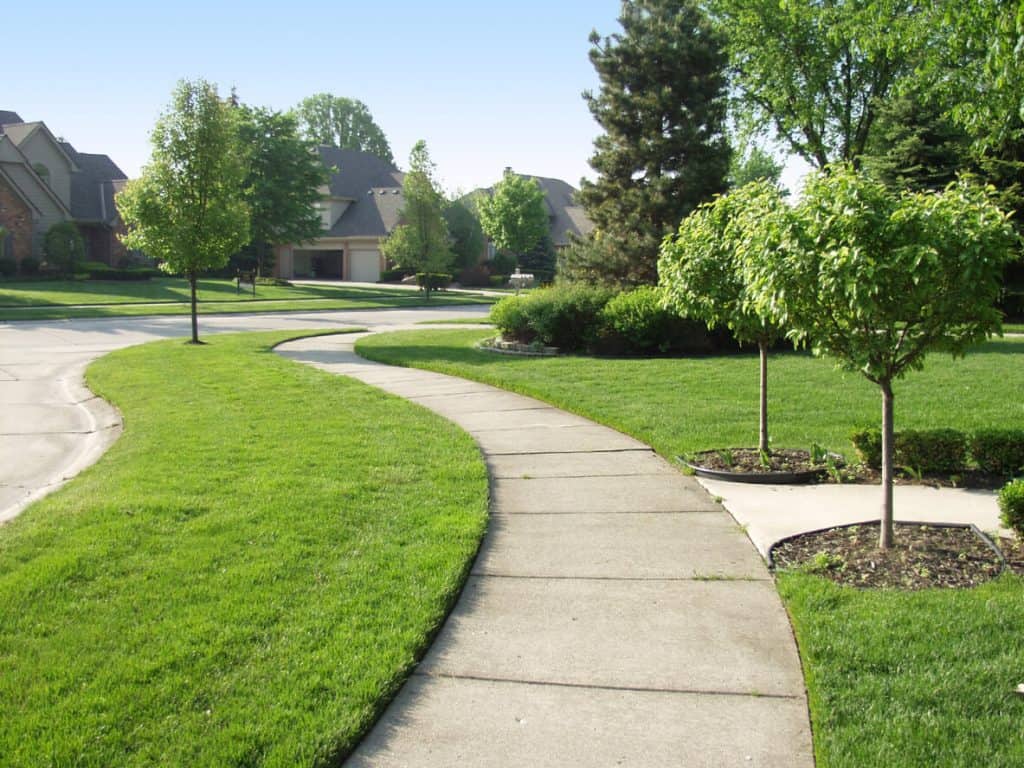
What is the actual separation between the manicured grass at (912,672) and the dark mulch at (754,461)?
8.87 ft

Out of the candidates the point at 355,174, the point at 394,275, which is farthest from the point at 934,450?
the point at 355,174

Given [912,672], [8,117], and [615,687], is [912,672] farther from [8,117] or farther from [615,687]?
[8,117]

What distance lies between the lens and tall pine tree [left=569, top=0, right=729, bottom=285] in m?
22.4

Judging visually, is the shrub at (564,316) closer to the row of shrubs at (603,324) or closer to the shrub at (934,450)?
the row of shrubs at (603,324)

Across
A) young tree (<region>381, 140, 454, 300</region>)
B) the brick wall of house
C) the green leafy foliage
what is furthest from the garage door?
the brick wall of house

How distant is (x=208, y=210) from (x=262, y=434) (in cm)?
Result: 1307

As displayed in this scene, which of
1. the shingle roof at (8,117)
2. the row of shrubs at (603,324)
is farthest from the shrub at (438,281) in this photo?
the row of shrubs at (603,324)

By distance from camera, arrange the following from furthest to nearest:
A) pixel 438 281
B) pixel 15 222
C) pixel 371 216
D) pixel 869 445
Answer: pixel 371 216
pixel 438 281
pixel 15 222
pixel 869 445

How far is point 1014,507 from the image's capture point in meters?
5.69

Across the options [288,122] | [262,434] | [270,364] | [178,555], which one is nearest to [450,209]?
[288,122]

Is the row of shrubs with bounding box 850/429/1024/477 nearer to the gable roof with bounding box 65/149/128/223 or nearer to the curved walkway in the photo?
the curved walkway

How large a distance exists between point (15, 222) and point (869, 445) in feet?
154

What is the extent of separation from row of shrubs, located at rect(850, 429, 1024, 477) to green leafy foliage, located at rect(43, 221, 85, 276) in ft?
151

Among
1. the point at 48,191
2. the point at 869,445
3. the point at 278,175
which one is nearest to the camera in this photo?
the point at 869,445
